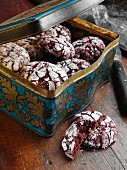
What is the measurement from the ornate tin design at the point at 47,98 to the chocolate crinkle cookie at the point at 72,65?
0.04 meters

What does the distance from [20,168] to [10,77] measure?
27 centimetres

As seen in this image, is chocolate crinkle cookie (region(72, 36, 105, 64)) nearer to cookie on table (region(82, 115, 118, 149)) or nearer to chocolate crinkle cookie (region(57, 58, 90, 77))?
chocolate crinkle cookie (region(57, 58, 90, 77))

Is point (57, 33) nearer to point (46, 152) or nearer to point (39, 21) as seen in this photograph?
point (39, 21)

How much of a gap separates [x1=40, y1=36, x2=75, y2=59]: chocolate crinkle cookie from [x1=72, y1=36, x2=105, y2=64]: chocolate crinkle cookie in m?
0.05

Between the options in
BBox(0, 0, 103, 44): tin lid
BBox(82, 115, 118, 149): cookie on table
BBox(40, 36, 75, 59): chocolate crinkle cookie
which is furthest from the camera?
BBox(40, 36, 75, 59): chocolate crinkle cookie

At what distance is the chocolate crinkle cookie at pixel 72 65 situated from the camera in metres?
1.13

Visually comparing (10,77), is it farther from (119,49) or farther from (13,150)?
(119,49)

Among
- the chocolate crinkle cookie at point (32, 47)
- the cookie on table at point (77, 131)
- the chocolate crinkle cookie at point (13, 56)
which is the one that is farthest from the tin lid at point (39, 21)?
the cookie on table at point (77, 131)

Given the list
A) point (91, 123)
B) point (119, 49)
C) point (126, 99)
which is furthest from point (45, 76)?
point (119, 49)

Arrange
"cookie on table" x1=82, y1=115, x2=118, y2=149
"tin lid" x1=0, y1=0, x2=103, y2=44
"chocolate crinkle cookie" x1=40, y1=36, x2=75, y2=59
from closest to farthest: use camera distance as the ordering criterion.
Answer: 1. "tin lid" x1=0, y1=0, x2=103, y2=44
2. "cookie on table" x1=82, y1=115, x2=118, y2=149
3. "chocolate crinkle cookie" x1=40, y1=36, x2=75, y2=59

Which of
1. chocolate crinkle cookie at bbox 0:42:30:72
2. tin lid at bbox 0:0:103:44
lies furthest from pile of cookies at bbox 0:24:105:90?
tin lid at bbox 0:0:103:44

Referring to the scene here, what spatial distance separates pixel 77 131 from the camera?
3.51 ft

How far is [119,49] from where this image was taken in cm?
149

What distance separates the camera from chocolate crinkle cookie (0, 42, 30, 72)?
3.64 ft
